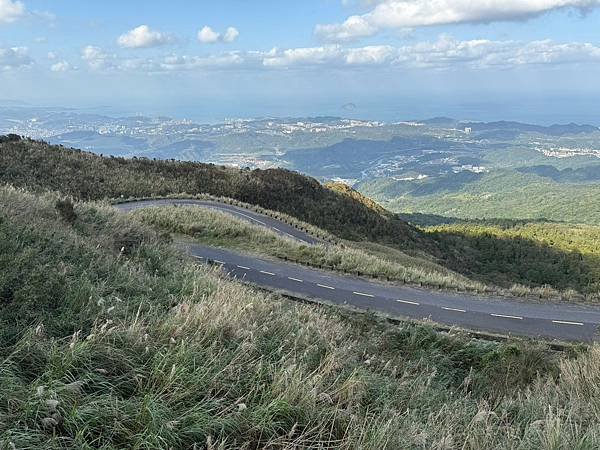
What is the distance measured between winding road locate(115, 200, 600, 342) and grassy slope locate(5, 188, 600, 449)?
9.05 m

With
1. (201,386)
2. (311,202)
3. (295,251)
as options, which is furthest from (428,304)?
(311,202)

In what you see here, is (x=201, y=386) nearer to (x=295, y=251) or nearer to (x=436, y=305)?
(x=436, y=305)

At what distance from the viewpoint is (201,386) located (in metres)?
3.53

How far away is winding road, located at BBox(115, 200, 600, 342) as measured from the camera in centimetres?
1508

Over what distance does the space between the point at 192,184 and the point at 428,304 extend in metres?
41.5

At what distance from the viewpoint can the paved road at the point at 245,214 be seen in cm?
3456

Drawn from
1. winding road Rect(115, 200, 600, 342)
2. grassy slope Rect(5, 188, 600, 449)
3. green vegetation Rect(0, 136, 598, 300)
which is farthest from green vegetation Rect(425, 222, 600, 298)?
grassy slope Rect(5, 188, 600, 449)

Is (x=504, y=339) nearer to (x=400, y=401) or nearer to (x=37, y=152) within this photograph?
(x=400, y=401)

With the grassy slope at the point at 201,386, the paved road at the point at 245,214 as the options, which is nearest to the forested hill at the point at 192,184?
the paved road at the point at 245,214

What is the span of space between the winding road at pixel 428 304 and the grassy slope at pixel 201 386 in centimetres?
905

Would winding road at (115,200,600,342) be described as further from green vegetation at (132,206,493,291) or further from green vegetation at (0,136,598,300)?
green vegetation at (0,136,598,300)

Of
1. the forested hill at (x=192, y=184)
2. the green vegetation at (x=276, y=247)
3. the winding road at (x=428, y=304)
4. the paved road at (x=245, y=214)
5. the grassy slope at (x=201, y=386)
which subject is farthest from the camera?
the forested hill at (x=192, y=184)

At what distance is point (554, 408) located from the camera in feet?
14.7

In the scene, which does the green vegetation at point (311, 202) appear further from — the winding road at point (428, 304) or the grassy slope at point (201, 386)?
the grassy slope at point (201, 386)
